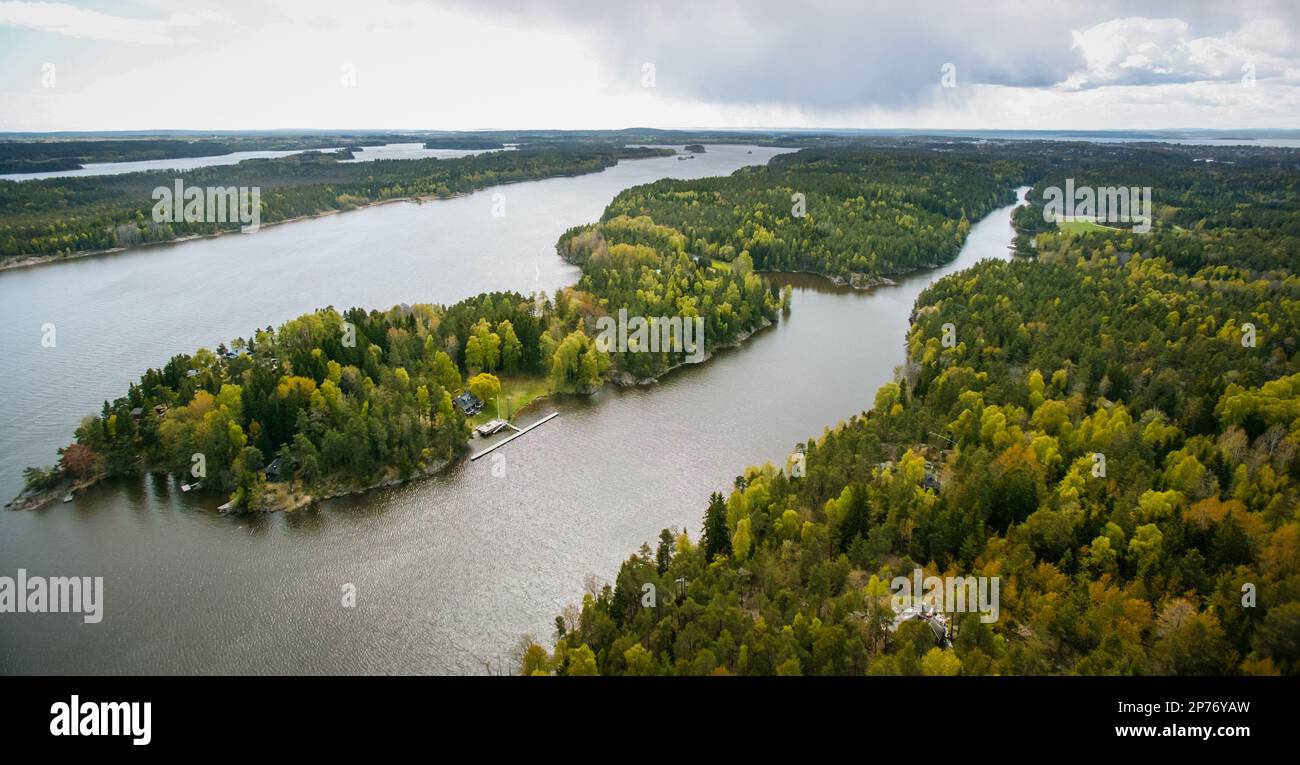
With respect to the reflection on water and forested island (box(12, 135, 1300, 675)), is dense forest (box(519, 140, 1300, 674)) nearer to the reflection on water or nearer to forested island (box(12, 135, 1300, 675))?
forested island (box(12, 135, 1300, 675))

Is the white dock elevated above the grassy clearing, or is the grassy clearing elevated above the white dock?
the grassy clearing

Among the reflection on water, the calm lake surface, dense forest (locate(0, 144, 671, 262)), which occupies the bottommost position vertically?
the calm lake surface

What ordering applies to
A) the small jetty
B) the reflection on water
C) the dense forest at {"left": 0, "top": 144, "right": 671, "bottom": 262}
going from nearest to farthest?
the small jetty → the reflection on water → the dense forest at {"left": 0, "top": 144, "right": 671, "bottom": 262}

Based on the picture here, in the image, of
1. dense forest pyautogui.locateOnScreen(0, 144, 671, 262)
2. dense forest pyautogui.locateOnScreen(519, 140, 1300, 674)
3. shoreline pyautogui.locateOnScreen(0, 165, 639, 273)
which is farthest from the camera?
dense forest pyautogui.locateOnScreen(0, 144, 671, 262)

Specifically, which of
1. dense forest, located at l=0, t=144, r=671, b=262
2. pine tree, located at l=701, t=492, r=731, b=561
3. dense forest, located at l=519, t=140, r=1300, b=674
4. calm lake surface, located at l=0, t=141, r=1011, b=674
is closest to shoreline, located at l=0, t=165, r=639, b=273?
dense forest, located at l=0, t=144, r=671, b=262

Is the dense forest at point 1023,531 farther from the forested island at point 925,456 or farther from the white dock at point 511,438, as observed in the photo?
the white dock at point 511,438

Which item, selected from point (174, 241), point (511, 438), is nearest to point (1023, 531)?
point (511, 438)
